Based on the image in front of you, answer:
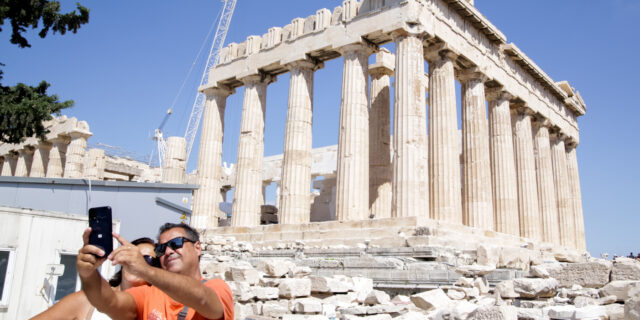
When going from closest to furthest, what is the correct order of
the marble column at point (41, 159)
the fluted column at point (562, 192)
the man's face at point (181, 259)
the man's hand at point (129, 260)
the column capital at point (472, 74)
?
the man's hand at point (129, 260) < the man's face at point (181, 259) < the column capital at point (472, 74) < the fluted column at point (562, 192) < the marble column at point (41, 159)

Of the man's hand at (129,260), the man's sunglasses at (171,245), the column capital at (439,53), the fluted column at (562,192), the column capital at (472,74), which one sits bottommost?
the man's hand at (129,260)

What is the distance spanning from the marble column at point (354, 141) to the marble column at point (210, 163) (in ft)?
29.1

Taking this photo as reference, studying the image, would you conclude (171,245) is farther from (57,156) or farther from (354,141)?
(57,156)

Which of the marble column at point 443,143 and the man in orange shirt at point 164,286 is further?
the marble column at point 443,143

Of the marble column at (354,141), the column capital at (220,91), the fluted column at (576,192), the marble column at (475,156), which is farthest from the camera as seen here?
the fluted column at (576,192)

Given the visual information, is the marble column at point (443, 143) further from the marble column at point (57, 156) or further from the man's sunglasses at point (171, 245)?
the marble column at point (57, 156)

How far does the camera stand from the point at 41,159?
131ft

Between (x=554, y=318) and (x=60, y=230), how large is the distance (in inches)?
362

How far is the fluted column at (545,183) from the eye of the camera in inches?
1211

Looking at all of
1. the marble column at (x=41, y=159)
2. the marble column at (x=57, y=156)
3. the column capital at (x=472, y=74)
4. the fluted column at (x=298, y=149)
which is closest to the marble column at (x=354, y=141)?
the fluted column at (x=298, y=149)

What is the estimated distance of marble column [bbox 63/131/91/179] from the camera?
116ft

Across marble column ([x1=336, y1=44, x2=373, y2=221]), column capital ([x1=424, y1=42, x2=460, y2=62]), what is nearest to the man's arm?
marble column ([x1=336, y1=44, x2=373, y2=221])

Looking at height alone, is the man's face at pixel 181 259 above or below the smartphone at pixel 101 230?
below

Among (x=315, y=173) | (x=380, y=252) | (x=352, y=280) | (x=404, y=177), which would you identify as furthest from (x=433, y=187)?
(x=315, y=173)
